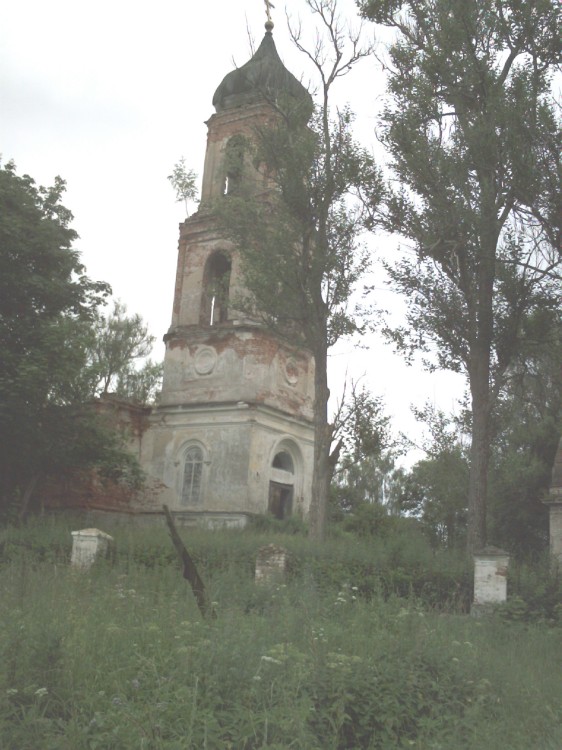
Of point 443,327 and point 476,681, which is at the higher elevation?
point 443,327

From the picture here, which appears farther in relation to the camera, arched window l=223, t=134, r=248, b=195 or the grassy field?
arched window l=223, t=134, r=248, b=195

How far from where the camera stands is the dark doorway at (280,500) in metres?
27.5

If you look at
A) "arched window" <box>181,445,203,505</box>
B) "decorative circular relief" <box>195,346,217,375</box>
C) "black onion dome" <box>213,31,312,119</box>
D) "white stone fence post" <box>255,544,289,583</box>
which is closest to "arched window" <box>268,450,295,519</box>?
"arched window" <box>181,445,203,505</box>

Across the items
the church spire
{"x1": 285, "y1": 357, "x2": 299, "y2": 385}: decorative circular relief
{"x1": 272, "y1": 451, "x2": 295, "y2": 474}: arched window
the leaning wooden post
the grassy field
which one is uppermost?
the church spire

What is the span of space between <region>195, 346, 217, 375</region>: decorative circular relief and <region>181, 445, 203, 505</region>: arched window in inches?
96.9

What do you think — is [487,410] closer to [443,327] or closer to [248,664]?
[443,327]

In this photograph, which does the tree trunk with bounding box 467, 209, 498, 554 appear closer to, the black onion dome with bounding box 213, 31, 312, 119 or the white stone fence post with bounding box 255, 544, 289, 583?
the white stone fence post with bounding box 255, 544, 289, 583

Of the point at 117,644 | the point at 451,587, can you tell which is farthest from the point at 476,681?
the point at 451,587

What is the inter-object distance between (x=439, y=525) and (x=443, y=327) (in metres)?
20.1

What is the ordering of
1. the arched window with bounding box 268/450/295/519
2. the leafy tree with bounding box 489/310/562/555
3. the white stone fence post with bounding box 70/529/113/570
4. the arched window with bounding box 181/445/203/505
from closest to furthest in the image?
the white stone fence post with bounding box 70/529/113/570, the leafy tree with bounding box 489/310/562/555, the arched window with bounding box 181/445/203/505, the arched window with bounding box 268/450/295/519

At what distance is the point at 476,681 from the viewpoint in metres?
7.47

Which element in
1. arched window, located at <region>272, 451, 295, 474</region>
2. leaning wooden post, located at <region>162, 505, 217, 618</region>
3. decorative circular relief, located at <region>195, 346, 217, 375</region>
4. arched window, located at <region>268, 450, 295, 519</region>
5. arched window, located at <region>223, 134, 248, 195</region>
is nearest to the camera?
leaning wooden post, located at <region>162, 505, 217, 618</region>

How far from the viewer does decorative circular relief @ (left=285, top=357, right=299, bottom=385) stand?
93.5ft

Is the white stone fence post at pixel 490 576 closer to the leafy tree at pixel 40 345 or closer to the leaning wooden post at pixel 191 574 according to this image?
the leaning wooden post at pixel 191 574
